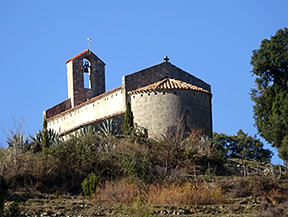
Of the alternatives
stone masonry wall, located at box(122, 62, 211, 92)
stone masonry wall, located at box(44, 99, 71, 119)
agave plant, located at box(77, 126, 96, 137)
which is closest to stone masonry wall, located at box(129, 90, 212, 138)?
stone masonry wall, located at box(122, 62, 211, 92)

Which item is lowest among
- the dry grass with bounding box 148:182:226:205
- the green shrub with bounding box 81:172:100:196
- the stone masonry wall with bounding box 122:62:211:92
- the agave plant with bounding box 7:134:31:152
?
the dry grass with bounding box 148:182:226:205

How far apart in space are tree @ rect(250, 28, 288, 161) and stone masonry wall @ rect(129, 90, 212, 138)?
847 centimetres

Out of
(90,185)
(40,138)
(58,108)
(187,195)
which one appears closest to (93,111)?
(40,138)

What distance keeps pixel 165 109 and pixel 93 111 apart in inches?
251

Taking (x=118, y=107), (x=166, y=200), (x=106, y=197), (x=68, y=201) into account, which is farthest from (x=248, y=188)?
(x=118, y=107)

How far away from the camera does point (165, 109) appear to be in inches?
1369

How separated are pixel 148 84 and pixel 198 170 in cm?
827

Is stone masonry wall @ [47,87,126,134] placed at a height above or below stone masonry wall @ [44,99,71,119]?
below

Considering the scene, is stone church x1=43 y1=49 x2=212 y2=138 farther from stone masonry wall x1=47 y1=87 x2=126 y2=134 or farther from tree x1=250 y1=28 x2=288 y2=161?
tree x1=250 y1=28 x2=288 y2=161

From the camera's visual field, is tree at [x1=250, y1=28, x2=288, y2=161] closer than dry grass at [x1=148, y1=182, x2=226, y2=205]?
No

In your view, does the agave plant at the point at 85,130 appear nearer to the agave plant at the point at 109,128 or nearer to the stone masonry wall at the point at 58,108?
the agave plant at the point at 109,128

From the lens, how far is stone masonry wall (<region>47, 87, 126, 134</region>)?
36.8 m

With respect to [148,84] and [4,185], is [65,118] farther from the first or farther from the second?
[4,185]

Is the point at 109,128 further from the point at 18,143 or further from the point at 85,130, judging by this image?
the point at 18,143
